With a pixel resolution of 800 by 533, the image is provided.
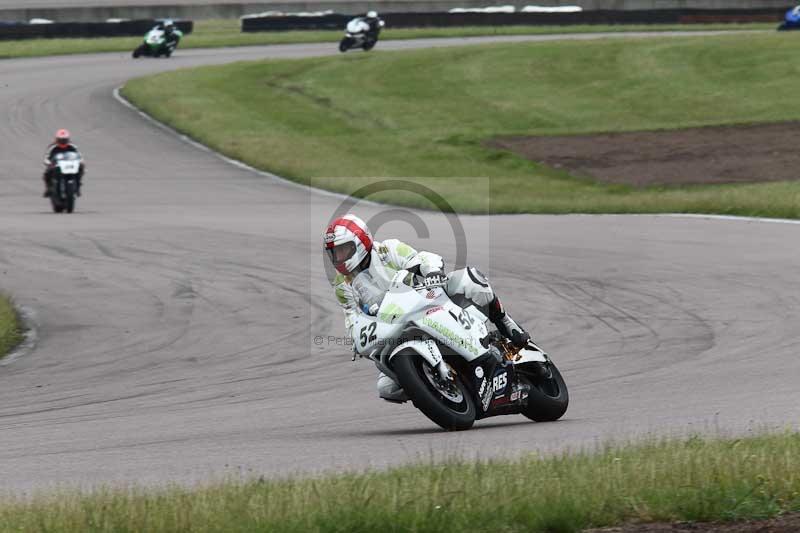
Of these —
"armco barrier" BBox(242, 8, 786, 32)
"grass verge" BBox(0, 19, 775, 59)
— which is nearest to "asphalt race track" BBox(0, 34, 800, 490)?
"grass verge" BBox(0, 19, 775, 59)

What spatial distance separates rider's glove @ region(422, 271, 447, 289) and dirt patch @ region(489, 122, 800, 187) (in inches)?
757

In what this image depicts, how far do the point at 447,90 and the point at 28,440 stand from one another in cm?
3417

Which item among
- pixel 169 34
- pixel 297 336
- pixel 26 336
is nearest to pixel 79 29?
pixel 169 34

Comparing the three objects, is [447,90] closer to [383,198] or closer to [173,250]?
[383,198]

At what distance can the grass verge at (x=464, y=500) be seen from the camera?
5660 mm

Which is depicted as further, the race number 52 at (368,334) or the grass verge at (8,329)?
the grass verge at (8,329)

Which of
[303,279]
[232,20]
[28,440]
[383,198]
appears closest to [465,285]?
[28,440]

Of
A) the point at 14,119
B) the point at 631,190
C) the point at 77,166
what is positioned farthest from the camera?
the point at 14,119

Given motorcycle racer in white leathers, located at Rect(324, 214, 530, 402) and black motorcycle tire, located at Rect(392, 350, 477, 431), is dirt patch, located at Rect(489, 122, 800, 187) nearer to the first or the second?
motorcycle racer in white leathers, located at Rect(324, 214, 530, 402)

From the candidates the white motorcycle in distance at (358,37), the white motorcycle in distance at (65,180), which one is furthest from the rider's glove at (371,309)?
the white motorcycle in distance at (358,37)

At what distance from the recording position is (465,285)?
8.48 m

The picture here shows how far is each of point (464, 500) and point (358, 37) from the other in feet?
150

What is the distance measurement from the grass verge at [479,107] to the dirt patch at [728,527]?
1601cm

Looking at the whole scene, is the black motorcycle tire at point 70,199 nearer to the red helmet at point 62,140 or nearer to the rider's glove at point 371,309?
the red helmet at point 62,140
